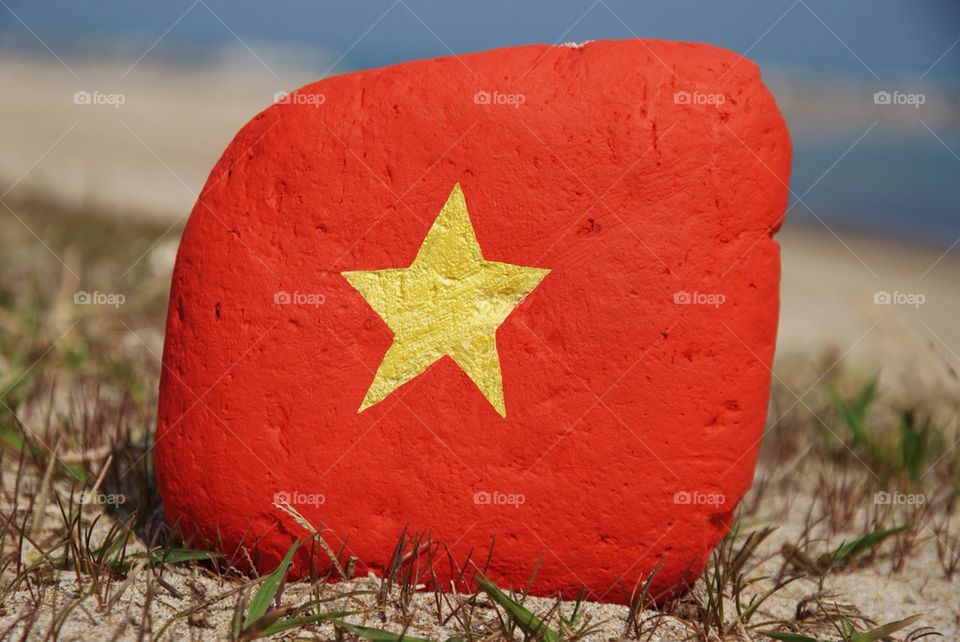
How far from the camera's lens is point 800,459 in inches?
140

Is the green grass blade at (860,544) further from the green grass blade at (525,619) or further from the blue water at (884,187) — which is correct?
the blue water at (884,187)

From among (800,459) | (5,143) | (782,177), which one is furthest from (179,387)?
(5,143)

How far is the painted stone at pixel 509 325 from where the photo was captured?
2.19 meters

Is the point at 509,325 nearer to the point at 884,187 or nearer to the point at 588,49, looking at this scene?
the point at 588,49

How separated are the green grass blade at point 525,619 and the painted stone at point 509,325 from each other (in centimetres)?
22

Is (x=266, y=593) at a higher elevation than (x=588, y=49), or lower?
lower

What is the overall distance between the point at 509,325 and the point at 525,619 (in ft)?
2.44

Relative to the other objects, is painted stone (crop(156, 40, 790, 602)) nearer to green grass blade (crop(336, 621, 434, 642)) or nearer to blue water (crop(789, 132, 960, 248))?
green grass blade (crop(336, 621, 434, 642))

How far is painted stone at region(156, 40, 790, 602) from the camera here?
2186 mm

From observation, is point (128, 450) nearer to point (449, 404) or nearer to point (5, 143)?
point (449, 404)

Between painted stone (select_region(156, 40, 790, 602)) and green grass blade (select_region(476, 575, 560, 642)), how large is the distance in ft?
0.72

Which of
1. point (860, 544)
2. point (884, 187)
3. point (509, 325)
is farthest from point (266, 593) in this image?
point (884, 187)

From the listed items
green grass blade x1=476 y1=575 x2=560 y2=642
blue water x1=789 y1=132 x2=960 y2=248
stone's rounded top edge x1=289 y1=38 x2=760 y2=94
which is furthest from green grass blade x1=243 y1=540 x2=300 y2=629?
blue water x1=789 y1=132 x2=960 y2=248

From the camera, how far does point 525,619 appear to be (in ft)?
6.37
